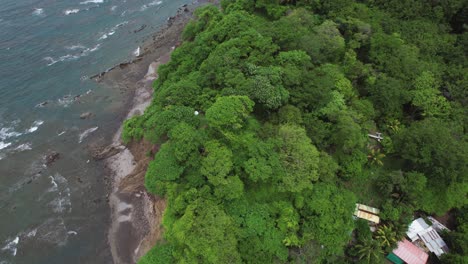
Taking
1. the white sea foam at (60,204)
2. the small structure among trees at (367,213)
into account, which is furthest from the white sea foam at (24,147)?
the small structure among trees at (367,213)

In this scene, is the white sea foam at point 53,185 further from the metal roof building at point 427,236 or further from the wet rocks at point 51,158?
the metal roof building at point 427,236

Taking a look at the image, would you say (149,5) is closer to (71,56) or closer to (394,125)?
(71,56)

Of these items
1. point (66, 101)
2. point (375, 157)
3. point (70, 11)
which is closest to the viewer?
point (375, 157)

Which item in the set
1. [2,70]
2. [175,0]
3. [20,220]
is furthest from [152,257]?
[175,0]

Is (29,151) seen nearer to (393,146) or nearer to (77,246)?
(77,246)

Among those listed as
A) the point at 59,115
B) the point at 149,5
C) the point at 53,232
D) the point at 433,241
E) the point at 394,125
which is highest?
the point at 149,5

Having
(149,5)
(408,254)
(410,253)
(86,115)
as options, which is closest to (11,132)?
(86,115)
